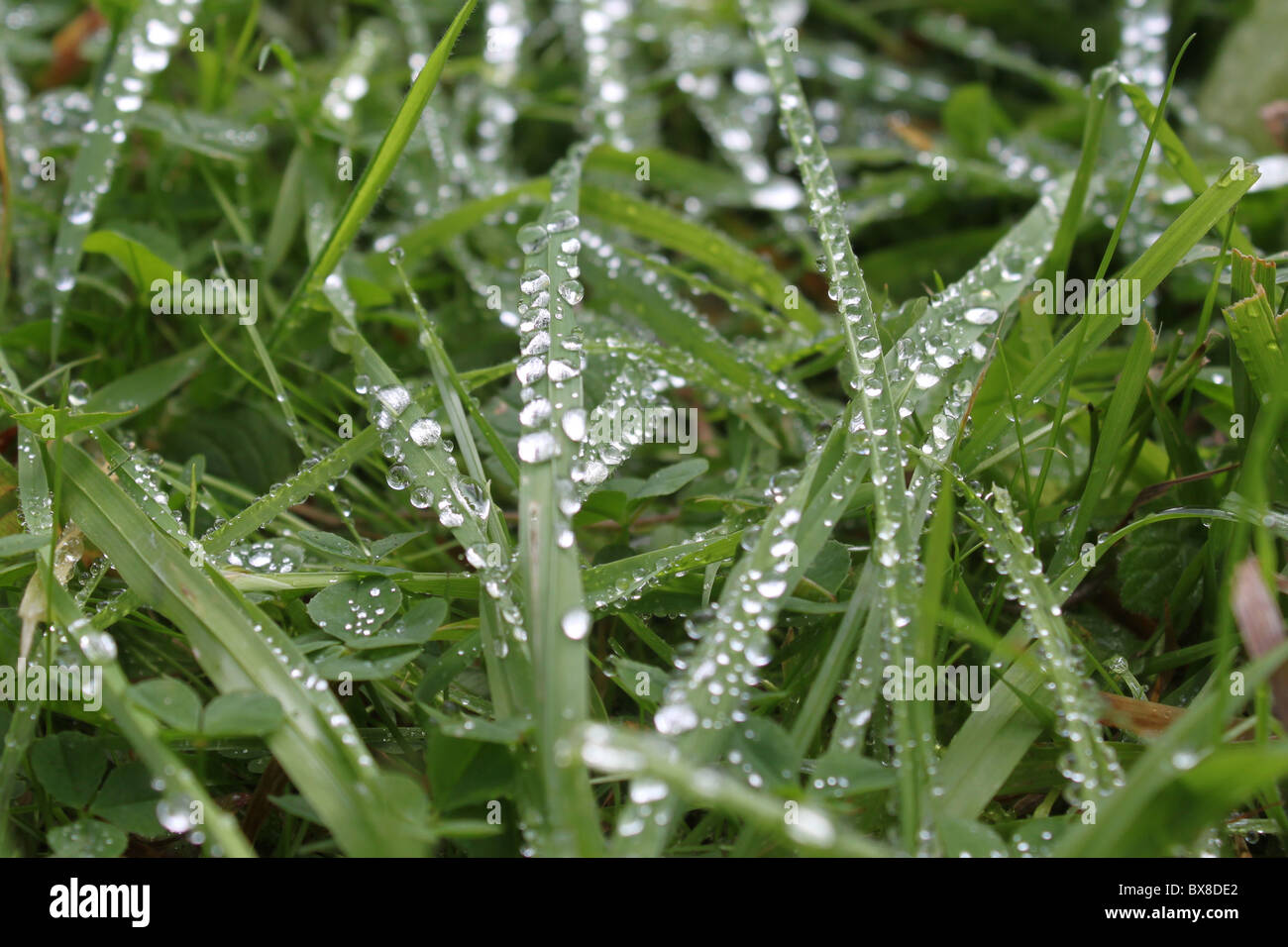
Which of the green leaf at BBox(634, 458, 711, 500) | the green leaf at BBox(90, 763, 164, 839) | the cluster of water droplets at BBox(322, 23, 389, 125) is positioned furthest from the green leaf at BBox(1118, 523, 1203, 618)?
the cluster of water droplets at BBox(322, 23, 389, 125)

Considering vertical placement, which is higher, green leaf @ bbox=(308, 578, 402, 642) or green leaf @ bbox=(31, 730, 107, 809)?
green leaf @ bbox=(308, 578, 402, 642)

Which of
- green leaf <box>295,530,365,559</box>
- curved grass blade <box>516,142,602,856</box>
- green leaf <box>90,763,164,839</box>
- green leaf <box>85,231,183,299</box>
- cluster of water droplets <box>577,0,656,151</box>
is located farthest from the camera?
cluster of water droplets <box>577,0,656,151</box>

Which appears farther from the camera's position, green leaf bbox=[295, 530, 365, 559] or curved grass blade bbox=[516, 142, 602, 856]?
green leaf bbox=[295, 530, 365, 559]

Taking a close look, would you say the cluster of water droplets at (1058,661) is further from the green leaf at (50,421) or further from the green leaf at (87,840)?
the green leaf at (50,421)

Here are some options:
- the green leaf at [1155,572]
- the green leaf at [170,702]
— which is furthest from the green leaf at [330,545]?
the green leaf at [1155,572]

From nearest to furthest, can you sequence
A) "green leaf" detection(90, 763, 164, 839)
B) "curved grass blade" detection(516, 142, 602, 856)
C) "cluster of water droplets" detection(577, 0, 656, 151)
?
1. "curved grass blade" detection(516, 142, 602, 856)
2. "green leaf" detection(90, 763, 164, 839)
3. "cluster of water droplets" detection(577, 0, 656, 151)

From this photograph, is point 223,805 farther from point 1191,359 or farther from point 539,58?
point 539,58

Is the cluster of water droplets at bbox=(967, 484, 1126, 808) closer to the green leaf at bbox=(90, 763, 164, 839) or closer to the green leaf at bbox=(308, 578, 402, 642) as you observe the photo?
the green leaf at bbox=(308, 578, 402, 642)

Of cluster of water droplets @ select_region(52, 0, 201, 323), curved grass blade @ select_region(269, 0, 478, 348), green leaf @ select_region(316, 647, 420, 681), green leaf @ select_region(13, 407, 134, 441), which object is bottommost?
green leaf @ select_region(316, 647, 420, 681)

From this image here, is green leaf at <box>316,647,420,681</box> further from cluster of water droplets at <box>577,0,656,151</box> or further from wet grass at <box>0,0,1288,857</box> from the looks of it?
cluster of water droplets at <box>577,0,656,151</box>

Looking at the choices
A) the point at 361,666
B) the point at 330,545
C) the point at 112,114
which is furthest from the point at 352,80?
the point at 361,666
